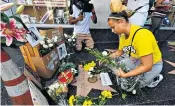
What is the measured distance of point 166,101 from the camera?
1.77 metres

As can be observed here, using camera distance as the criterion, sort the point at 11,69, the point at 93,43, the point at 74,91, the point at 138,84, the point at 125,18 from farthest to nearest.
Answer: the point at 93,43 → the point at 74,91 → the point at 138,84 → the point at 125,18 → the point at 11,69

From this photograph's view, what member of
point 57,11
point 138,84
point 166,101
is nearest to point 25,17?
point 57,11

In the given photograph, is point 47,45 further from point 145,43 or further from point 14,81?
point 145,43

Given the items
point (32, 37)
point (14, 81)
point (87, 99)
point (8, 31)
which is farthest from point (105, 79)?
point (8, 31)

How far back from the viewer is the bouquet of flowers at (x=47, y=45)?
5.85 ft

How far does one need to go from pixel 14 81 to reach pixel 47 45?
25.6 inches

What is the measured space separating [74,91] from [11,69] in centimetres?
78

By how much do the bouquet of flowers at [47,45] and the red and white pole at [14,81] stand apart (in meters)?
0.51

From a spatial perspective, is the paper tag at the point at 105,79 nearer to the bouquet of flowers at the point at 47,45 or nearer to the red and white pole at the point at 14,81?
the bouquet of flowers at the point at 47,45

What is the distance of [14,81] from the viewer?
1240 millimetres

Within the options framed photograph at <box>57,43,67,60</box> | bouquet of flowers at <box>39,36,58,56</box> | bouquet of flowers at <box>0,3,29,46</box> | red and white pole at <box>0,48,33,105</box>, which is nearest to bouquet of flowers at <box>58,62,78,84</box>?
framed photograph at <box>57,43,67,60</box>

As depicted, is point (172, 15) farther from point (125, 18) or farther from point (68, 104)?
point (68, 104)

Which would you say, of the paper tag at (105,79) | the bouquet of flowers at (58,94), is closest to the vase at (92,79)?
the paper tag at (105,79)

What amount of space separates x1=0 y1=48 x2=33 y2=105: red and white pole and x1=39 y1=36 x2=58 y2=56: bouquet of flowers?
51 centimetres
